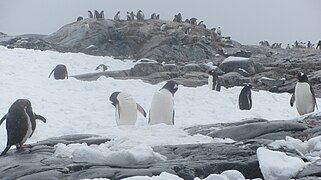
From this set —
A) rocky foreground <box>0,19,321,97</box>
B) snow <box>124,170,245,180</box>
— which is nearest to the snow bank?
snow <box>124,170,245,180</box>

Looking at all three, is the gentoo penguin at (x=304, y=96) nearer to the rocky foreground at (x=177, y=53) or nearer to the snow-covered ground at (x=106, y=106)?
the snow-covered ground at (x=106, y=106)

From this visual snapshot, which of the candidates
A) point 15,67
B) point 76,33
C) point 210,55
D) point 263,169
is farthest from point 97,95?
point 76,33

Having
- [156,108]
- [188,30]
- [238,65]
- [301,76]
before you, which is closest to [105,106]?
[156,108]

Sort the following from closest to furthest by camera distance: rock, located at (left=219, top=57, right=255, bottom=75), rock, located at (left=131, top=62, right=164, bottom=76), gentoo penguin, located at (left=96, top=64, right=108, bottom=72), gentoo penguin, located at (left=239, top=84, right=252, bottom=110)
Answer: gentoo penguin, located at (left=239, top=84, right=252, bottom=110) → rock, located at (left=131, top=62, right=164, bottom=76) → rock, located at (left=219, top=57, right=255, bottom=75) → gentoo penguin, located at (left=96, top=64, right=108, bottom=72)

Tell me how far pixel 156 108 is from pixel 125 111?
0.91 m

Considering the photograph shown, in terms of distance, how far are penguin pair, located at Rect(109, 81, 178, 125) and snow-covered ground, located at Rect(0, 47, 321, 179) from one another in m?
0.38

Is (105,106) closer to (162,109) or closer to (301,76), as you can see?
(162,109)

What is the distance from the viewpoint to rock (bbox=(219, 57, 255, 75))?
28.0 m

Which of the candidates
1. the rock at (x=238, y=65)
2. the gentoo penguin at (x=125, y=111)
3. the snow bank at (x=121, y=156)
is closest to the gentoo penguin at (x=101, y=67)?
the rock at (x=238, y=65)

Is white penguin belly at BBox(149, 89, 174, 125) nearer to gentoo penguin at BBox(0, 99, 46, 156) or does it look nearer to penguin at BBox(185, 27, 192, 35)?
gentoo penguin at BBox(0, 99, 46, 156)

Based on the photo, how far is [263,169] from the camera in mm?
4898

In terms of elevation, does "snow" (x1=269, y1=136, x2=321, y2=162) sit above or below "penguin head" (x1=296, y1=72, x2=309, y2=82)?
below

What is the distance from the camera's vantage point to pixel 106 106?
16.0 metres

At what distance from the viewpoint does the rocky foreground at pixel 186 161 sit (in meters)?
5.45
